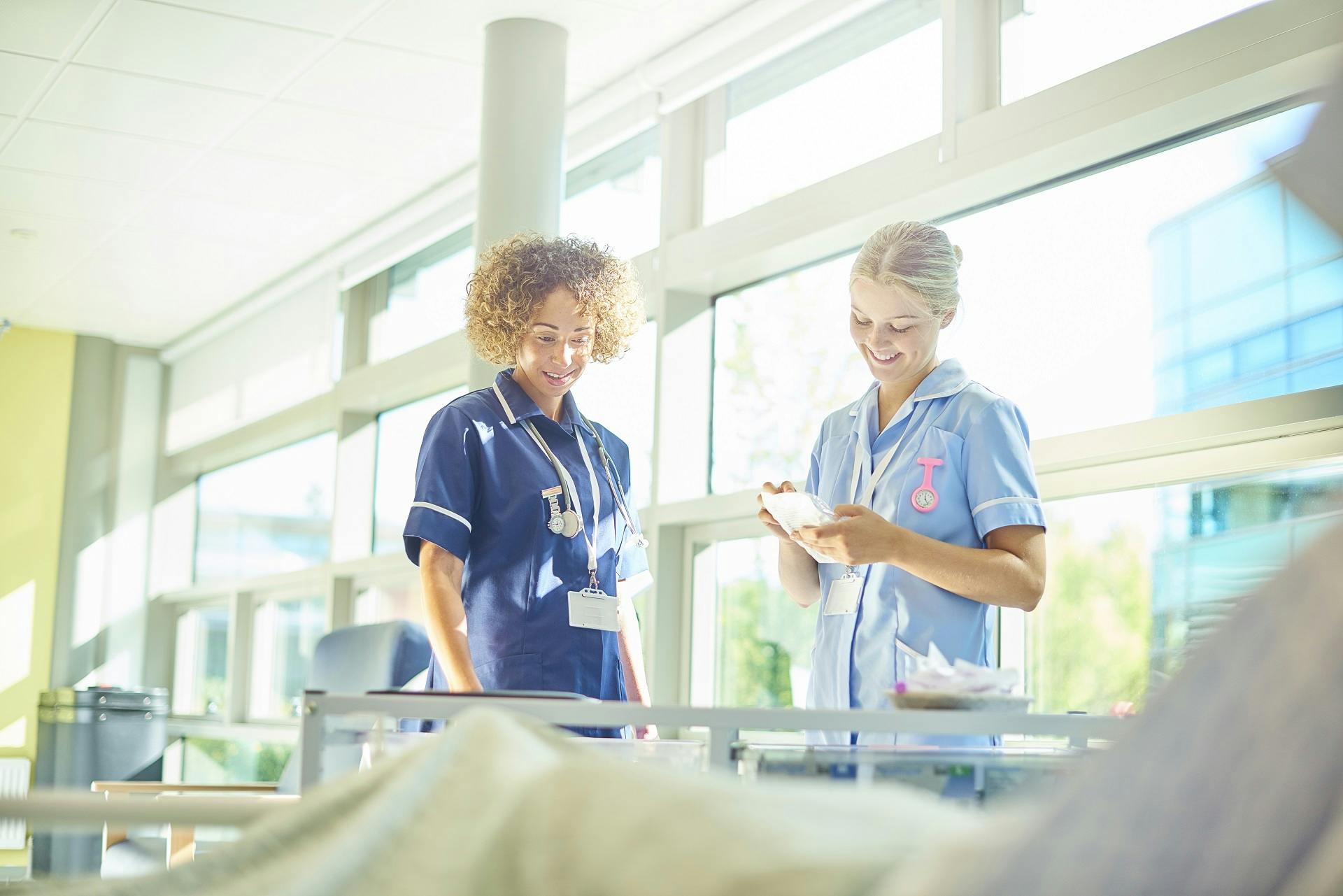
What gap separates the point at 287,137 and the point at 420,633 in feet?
7.19

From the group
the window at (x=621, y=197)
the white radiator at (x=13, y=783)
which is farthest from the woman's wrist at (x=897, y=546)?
the white radiator at (x=13, y=783)

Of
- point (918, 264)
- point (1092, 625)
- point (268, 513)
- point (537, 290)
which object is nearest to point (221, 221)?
point (268, 513)

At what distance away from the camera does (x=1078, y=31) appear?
3240 mm

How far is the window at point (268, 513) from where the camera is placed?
6.99 metres

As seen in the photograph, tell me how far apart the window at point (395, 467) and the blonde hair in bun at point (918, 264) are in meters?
4.10

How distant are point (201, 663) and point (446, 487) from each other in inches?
248

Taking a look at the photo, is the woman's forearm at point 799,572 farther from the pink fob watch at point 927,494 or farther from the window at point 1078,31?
the window at point 1078,31

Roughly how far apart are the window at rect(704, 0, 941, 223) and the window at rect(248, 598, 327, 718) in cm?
340

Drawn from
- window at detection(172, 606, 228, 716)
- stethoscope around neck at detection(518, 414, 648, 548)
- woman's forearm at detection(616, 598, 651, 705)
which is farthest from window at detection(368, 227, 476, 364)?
woman's forearm at detection(616, 598, 651, 705)

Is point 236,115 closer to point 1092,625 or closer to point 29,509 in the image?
point 1092,625

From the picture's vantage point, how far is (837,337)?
13.1ft

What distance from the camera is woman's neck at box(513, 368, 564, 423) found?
2467 mm

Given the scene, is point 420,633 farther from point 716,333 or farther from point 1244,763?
point 1244,763

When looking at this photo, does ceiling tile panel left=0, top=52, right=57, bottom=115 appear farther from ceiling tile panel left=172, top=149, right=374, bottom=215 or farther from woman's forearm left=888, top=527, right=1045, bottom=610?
woman's forearm left=888, top=527, right=1045, bottom=610
